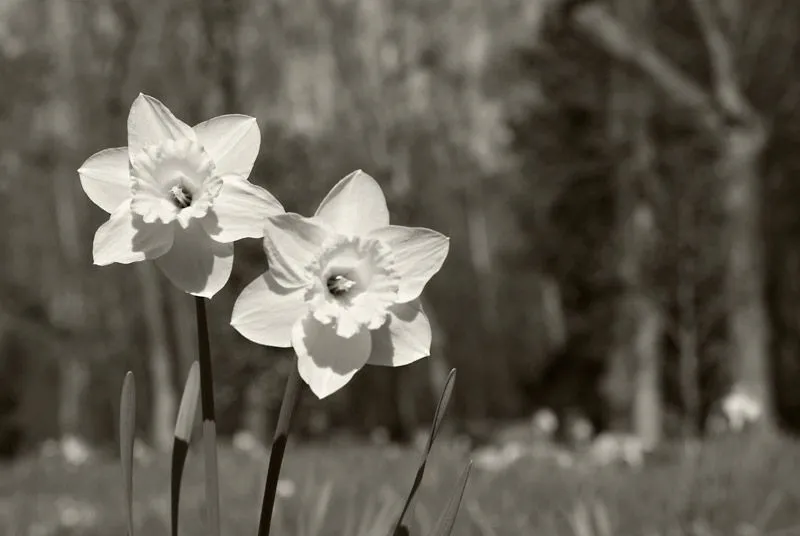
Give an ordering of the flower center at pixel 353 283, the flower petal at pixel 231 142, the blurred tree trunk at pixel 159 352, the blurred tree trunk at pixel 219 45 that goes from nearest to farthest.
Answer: the flower center at pixel 353 283 → the flower petal at pixel 231 142 → the blurred tree trunk at pixel 219 45 → the blurred tree trunk at pixel 159 352

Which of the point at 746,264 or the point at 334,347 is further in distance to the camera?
the point at 746,264

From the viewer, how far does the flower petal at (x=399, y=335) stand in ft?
3.78

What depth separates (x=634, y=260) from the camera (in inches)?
502

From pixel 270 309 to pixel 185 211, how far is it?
0.16 meters

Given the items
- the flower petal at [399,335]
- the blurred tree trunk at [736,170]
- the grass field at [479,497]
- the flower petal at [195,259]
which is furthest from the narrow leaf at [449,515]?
the blurred tree trunk at [736,170]

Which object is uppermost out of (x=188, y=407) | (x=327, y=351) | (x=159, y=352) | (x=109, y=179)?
(x=109, y=179)

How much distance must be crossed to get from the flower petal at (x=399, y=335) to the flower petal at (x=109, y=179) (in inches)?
15.1

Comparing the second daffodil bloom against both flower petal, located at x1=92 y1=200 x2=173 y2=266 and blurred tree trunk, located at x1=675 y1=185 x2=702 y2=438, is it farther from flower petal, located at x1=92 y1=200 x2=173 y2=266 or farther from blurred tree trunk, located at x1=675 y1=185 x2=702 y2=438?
blurred tree trunk, located at x1=675 y1=185 x2=702 y2=438

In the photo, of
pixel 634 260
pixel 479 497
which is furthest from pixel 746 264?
pixel 479 497

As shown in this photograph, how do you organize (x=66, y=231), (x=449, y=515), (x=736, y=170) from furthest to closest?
(x=66, y=231) → (x=736, y=170) → (x=449, y=515)

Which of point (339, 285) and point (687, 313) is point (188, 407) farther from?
point (687, 313)

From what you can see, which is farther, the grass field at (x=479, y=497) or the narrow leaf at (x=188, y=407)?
the grass field at (x=479, y=497)

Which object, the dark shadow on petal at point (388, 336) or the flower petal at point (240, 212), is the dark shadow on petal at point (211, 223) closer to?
the flower petal at point (240, 212)

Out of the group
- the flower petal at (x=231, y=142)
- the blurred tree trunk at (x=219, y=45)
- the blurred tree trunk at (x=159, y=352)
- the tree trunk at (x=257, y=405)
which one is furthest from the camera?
the tree trunk at (x=257, y=405)
